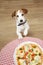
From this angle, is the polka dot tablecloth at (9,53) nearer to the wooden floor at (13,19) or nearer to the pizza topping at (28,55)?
the pizza topping at (28,55)

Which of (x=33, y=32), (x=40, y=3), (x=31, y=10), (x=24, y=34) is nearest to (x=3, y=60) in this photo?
(x=24, y=34)

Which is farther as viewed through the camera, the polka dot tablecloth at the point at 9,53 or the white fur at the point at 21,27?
the white fur at the point at 21,27

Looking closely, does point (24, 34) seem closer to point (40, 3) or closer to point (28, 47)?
point (28, 47)

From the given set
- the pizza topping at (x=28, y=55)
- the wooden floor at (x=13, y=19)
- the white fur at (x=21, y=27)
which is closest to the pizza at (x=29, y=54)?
the pizza topping at (x=28, y=55)

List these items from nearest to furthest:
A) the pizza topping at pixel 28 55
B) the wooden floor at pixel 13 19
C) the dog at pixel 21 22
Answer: the pizza topping at pixel 28 55
the dog at pixel 21 22
the wooden floor at pixel 13 19

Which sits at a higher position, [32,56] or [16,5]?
→ [16,5]

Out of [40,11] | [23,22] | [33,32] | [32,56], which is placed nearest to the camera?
[32,56]
